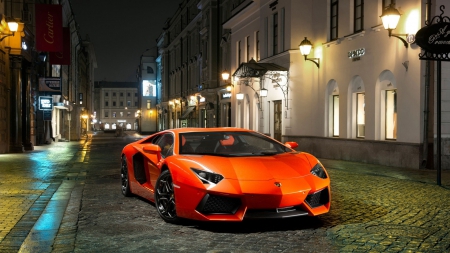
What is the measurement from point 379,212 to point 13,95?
799 inches

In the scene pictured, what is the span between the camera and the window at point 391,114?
17.0 m

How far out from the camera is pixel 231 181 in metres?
6.12

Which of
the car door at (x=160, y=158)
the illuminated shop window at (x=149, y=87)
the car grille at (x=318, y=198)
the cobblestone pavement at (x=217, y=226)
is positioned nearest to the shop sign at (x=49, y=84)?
the cobblestone pavement at (x=217, y=226)

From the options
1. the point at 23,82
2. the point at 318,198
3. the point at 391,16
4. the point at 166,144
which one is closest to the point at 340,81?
the point at 391,16

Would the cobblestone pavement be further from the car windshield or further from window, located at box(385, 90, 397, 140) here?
window, located at box(385, 90, 397, 140)

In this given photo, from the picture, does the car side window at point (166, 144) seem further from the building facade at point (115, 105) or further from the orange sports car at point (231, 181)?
the building facade at point (115, 105)

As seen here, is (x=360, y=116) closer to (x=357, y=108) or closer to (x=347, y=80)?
(x=357, y=108)

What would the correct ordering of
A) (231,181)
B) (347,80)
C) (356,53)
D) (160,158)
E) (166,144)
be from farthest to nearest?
1. (347,80)
2. (356,53)
3. (166,144)
4. (160,158)
5. (231,181)

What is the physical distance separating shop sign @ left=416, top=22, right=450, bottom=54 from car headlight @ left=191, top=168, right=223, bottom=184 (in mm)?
6790

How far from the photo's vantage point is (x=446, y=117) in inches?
593

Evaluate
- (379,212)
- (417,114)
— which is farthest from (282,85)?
(379,212)

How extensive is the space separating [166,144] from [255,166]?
2.28 m

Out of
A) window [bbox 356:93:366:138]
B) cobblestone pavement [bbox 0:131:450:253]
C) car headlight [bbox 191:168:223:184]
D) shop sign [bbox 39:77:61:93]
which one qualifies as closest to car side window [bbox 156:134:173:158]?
cobblestone pavement [bbox 0:131:450:253]

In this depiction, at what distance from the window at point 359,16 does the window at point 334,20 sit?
4.57 feet
